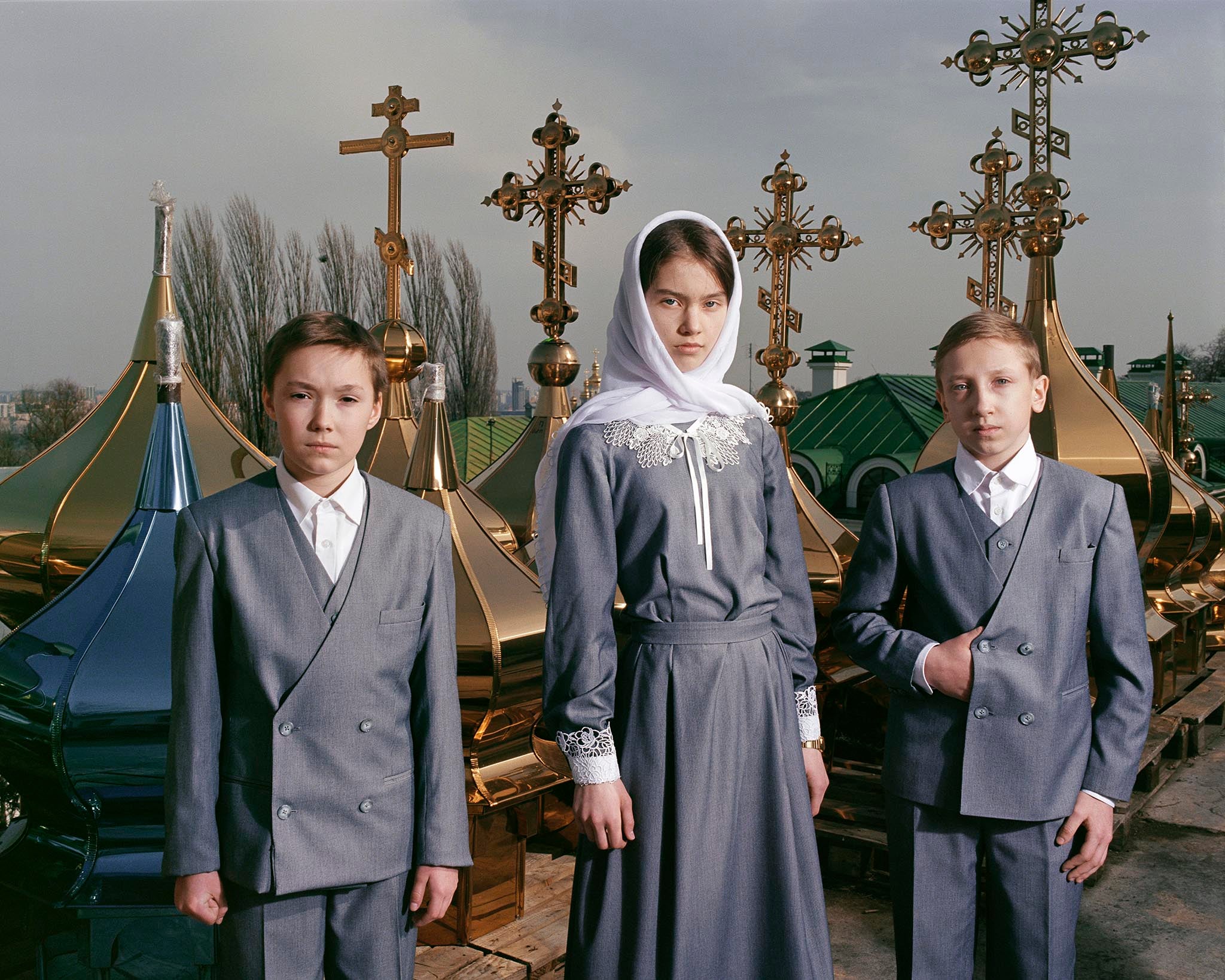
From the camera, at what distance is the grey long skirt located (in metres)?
2.11

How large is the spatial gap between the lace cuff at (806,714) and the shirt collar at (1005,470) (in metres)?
0.57

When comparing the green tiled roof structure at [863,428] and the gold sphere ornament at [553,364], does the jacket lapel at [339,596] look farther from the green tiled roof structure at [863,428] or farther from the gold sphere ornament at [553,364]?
the green tiled roof structure at [863,428]

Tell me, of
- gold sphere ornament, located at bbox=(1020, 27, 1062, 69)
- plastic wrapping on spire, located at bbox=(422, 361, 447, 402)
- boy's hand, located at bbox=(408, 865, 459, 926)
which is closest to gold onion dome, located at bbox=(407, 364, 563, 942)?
plastic wrapping on spire, located at bbox=(422, 361, 447, 402)

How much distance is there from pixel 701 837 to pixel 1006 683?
2.37 feet

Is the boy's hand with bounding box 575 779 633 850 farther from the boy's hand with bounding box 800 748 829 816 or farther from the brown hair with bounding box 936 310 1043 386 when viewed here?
the brown hair with bounding box 936 310 1043 386

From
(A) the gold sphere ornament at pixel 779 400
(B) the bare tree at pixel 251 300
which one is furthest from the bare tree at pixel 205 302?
(A) the gold sphere ornament at pixel 779 400

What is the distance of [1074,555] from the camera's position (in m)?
2.35

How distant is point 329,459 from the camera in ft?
6.28

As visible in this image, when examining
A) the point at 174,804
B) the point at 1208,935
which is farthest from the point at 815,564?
the point at 174,804

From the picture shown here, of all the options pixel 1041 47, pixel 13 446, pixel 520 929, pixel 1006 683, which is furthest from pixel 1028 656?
pixel 13 446

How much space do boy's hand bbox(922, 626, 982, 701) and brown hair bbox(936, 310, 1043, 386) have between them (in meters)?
0.55

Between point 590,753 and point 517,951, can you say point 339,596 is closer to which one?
point 590,753

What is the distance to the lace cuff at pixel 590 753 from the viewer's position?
2061mm

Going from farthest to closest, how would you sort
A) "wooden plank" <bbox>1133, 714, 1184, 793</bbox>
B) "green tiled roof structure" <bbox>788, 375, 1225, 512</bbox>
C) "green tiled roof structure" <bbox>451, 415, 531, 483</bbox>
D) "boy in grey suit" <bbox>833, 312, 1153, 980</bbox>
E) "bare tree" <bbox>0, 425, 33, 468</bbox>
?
"green tiled roof structure" <bbox>451, 415, 531, 483</bbox>, "green tiled roof structure" <bbox>788, 375, 1225, 512</bbox>, "bare tree" <bbox>0, 425, 33, 468</bbox>, "wooden plank" <bbox>1133, 714, 1184, 793</bbox>, "boy in grey suit" <bbox>833, 312, 1153, 980</bbox>
